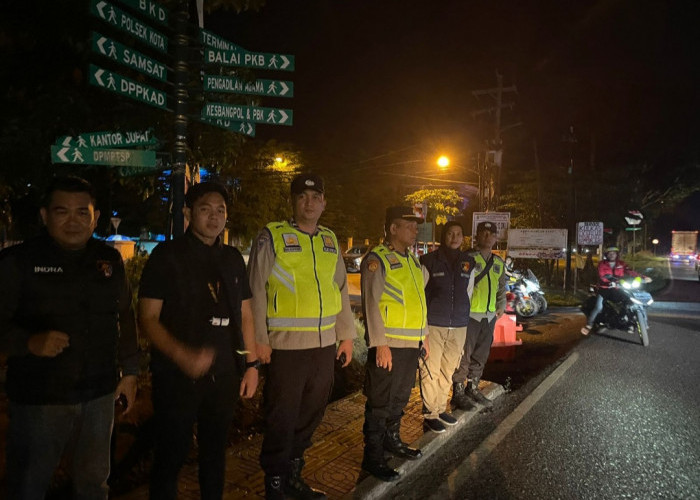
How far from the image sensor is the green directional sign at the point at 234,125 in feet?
14.6

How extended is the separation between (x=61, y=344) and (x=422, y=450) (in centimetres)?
289

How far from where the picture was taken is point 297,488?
315 centimetres

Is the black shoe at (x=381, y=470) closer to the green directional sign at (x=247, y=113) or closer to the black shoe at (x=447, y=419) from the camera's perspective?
the black shoe at (x=447, y=419)

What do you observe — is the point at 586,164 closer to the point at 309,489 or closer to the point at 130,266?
the point at 130,266

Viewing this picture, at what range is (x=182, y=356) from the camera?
2.44 meters

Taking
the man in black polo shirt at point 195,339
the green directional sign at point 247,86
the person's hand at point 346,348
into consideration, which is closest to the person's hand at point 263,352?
the man in black polo shirt at point 195,339

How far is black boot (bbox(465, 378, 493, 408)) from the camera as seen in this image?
209 inches

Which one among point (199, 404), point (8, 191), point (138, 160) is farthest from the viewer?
point (8, 191)

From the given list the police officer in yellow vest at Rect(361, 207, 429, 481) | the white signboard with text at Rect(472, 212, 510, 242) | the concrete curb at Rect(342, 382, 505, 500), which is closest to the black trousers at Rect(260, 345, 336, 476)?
the concrete curb at Rect(342, 382, 505, 500)

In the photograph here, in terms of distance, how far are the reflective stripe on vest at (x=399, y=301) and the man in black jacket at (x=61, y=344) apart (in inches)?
75.3

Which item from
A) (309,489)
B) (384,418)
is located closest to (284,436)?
(309,489)

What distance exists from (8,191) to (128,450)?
9.83 ft

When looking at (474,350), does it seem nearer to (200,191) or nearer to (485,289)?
(485,289)

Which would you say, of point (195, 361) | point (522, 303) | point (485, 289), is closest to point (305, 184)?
point (195, 361)
